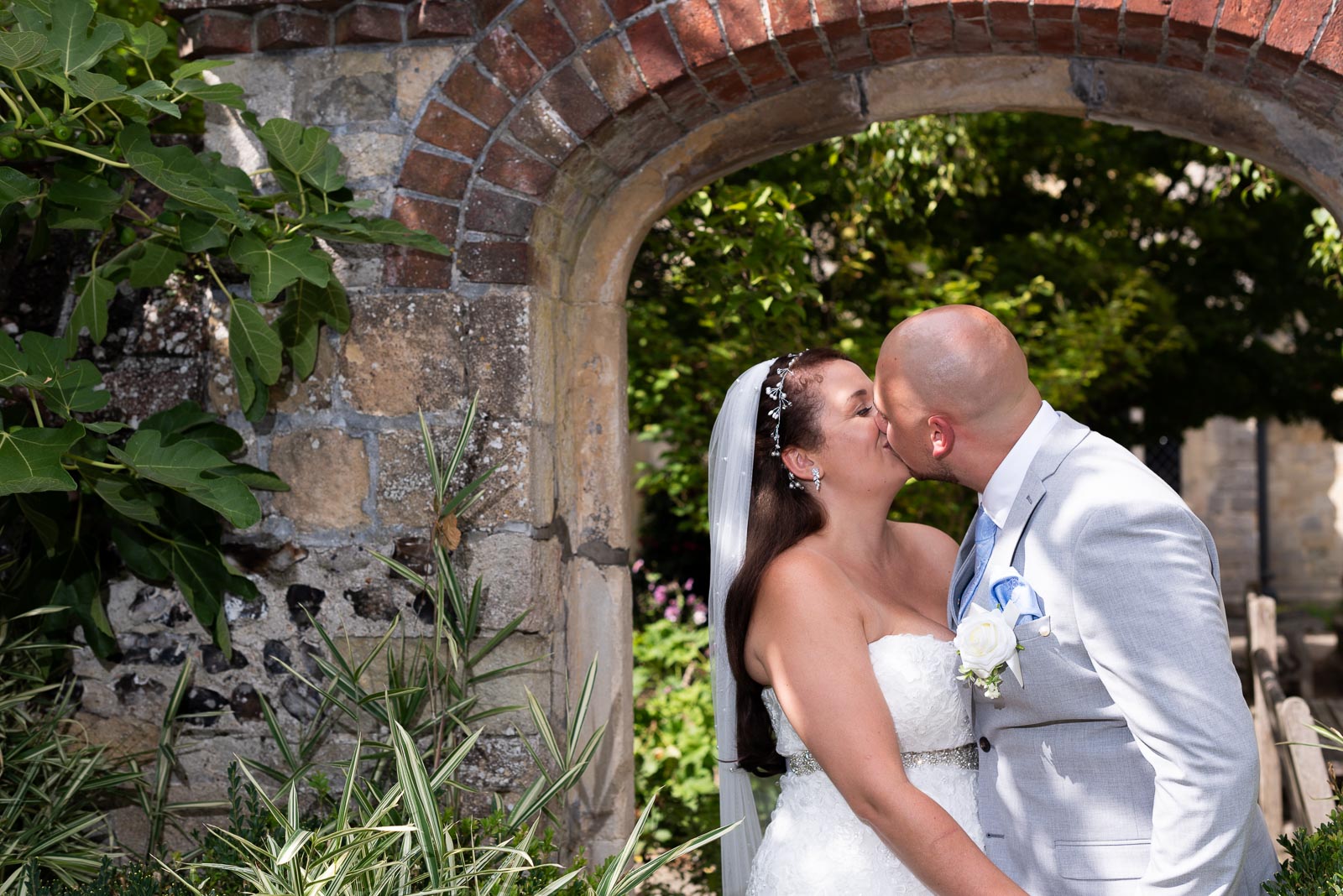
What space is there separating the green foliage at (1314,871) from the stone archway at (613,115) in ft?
4.88

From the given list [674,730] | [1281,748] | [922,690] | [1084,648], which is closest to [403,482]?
[922,690]

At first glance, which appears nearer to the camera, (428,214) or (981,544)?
(981,544)

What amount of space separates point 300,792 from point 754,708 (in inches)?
46.7

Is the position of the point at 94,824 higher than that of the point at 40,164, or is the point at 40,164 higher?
the point at 40,164

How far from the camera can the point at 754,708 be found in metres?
2.69

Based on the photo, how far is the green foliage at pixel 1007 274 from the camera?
4.73 metres

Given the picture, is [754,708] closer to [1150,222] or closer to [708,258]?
[708,258]

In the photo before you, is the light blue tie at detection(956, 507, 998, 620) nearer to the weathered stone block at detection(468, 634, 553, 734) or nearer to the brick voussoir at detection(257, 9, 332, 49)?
Result: the weathered stone block at detection(468, 634, 553, 734)

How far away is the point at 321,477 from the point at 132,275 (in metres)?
0.65

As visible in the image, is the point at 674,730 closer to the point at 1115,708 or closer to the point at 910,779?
the point at 910,779

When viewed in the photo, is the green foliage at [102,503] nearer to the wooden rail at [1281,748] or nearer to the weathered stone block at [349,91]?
the weathered stone block at [349,91]

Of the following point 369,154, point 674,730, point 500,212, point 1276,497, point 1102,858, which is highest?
point 369,154

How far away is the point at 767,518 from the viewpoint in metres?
2.63

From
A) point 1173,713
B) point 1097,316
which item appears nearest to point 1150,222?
point 1097,316
